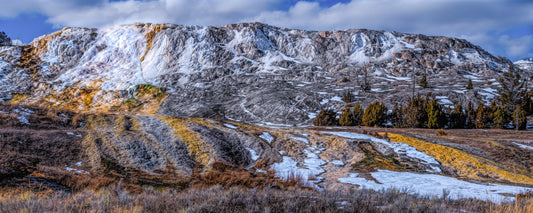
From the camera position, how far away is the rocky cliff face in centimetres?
6128

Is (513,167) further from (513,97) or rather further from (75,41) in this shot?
(75,41)

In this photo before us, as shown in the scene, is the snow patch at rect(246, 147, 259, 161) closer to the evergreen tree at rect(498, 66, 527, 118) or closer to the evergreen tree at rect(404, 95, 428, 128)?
the evergreen tree at rect(404, 95, 428, 128)

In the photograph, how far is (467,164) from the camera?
16359 mm

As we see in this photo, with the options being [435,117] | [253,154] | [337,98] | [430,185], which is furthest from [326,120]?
[430,185]

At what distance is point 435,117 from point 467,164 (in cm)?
2808

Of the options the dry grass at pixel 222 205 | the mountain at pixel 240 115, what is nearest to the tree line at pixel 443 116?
the mountain at pixel 240 115

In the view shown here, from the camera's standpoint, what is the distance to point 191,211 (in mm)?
5715

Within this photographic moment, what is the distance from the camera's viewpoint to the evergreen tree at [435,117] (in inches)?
1634

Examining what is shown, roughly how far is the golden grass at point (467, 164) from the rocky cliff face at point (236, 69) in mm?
31521

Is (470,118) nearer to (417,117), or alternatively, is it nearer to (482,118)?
(482,118)

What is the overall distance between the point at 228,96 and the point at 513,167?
5439 cm

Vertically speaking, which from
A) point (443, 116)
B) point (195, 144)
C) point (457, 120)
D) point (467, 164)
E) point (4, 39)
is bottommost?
point (467, 164)

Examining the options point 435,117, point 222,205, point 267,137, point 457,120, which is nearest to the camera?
point 222,205

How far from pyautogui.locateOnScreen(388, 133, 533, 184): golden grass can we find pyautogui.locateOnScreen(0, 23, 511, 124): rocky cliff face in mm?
31521
